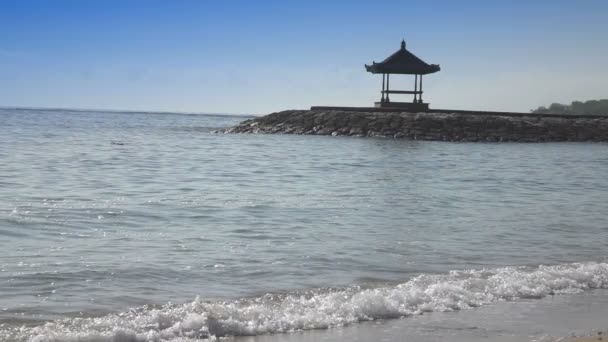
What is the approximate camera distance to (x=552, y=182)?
20656mm

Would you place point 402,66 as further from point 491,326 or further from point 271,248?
point 491,326

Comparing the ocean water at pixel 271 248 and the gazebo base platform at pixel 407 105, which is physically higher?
the gazebo base platform at pixel 407 105

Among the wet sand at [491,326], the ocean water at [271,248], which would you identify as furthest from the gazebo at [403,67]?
the wet sand at [491,326]

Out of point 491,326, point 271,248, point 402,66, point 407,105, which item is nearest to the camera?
point 491,326

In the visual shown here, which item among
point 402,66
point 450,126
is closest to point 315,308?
point 450,126

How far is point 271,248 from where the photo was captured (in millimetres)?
10086

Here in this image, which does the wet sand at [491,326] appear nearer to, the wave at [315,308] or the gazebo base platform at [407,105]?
the wave at [315,308]

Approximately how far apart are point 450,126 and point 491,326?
124 feet

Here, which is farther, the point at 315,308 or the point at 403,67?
the point at 403,67

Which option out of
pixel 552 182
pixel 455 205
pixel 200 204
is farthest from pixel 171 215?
pixel 552 182

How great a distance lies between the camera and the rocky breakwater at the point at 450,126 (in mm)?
42688

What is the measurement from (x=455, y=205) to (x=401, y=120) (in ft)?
96.7

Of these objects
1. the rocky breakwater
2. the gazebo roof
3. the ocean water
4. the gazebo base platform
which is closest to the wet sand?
the ocean water

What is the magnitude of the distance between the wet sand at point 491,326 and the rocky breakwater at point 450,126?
113 ft
